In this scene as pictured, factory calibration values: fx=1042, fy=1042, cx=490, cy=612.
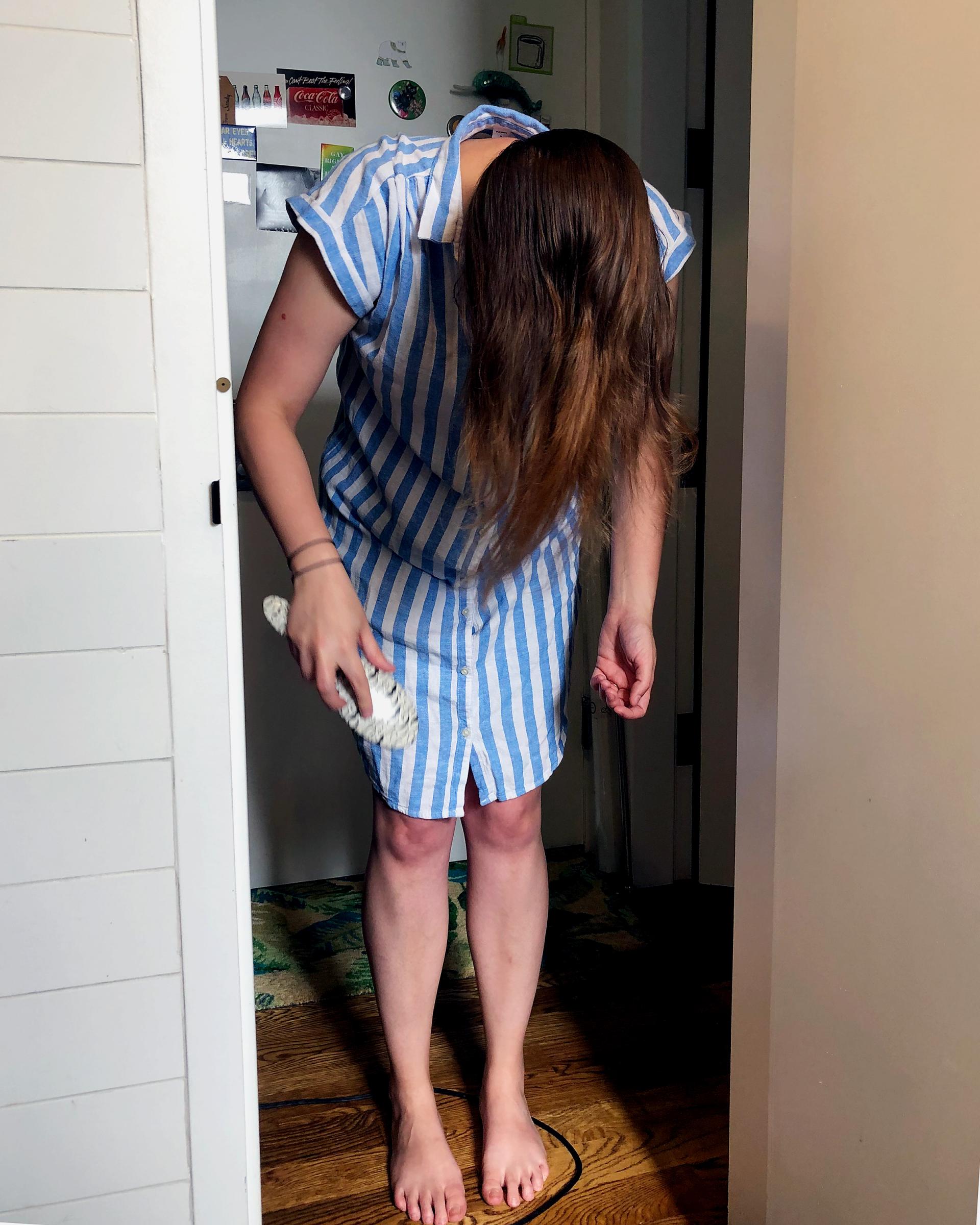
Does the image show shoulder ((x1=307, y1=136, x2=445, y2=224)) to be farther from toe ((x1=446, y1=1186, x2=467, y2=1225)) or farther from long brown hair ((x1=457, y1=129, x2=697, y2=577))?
toe ((x1=446, y1=1186, x2=467, y2=1225))

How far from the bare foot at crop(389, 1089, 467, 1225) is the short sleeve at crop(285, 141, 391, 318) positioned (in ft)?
3.07

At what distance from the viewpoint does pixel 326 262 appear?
94 centimetres

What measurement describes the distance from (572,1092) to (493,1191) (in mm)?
236

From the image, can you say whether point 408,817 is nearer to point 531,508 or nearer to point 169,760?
point 169,760

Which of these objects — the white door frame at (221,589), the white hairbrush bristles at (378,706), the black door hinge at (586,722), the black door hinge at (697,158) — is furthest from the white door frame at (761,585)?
the black door hinge at (586,722)

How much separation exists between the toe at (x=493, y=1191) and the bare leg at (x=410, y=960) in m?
0.03

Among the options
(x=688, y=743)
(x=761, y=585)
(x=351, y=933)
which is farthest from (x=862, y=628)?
(x=351, y=933)

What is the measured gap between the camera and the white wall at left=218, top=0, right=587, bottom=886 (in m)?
1.97

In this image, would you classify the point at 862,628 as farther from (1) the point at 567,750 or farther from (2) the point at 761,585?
(1) the point at 567,750

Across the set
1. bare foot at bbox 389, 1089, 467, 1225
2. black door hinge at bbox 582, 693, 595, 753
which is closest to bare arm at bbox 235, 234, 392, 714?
bare foot at bbox 389, 1089, 467, 1225

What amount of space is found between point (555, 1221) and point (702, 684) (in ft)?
3.54

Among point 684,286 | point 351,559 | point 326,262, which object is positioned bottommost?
point 351,559

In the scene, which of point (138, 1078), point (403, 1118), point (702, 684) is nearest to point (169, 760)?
point (138, 1078)

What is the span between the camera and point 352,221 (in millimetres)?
946
